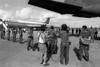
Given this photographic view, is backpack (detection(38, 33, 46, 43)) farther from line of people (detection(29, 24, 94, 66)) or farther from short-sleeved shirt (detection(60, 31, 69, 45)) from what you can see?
short-sleeved shirt (detection(60, 31, 69, 45))

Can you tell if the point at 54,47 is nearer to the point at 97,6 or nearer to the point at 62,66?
the point at 62,66

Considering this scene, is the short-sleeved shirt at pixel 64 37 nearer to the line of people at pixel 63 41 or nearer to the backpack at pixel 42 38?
the line of people at pixel 63 41

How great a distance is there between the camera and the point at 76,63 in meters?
6.57

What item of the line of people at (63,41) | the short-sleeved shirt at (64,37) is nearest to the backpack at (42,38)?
the line of people at (63,41)

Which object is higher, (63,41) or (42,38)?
(42,38)

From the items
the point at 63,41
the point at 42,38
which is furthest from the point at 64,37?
the point at 42,38

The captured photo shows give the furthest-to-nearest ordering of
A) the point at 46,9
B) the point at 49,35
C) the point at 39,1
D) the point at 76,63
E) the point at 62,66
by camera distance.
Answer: the point at 46,9
the point at 39,1
the point at 49,35
the point at 76,63
the point at 62,66

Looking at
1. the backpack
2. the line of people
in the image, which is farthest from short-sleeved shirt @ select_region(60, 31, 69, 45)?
the backpack

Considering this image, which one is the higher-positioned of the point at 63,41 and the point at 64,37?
the point at 64,37

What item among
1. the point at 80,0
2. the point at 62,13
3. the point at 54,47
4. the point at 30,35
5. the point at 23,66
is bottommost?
the point at 23,66

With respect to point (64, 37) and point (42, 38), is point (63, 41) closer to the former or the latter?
point (64, 37)

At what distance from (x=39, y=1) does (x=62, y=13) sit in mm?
3816

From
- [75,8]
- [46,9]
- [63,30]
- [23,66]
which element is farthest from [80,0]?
[23,66]

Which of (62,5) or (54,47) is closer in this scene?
(54,47)
